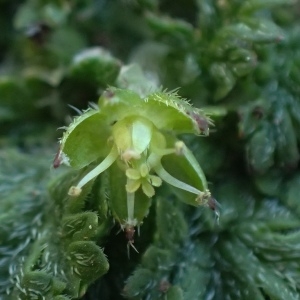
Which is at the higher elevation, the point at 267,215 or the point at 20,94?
the point at 267,215

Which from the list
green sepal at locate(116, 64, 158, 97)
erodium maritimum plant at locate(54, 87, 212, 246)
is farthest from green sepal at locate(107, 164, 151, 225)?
green sepal at locate(116, 64, 158, 97)

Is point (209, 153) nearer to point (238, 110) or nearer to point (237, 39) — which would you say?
point (238, 110)

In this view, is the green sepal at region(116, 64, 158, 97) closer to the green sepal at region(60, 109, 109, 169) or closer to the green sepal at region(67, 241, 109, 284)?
the green sepal at region(60, 109, 109, 169)

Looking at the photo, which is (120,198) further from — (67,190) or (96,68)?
(96,68)

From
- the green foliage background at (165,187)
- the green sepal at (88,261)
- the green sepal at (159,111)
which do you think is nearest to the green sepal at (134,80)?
the green foliage background at (165,187)

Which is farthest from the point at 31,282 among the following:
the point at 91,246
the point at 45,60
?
the point at 45,60

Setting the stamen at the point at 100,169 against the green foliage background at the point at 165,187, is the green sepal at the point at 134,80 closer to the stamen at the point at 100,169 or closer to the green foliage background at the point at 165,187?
the green foliage background at the point at 165,187

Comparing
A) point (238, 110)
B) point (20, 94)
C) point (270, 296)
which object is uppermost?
point (238, 110)

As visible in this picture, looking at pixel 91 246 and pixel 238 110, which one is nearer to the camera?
pixel 91 246
